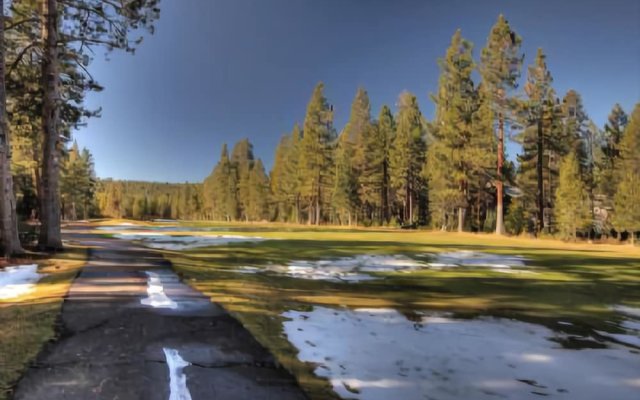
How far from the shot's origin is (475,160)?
1483 inches

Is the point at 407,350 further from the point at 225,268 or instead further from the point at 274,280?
the point at 225,268

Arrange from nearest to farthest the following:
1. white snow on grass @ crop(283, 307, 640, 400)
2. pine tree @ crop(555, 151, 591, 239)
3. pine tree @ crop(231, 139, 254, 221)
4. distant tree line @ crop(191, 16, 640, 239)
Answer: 1. white snow on grass @ crop(283, 307, 640, 400)
2. pine tree @ crop(555, 151, 591, 239)
3. distant tree line @ crop(191, 16, 640, 239)
4. pine tree @ crop(231, 139, 254, 221)

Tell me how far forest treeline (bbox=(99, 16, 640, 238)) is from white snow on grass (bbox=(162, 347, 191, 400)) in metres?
33.3

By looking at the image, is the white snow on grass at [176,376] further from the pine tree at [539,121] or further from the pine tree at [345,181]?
the pine tree at [345,181]

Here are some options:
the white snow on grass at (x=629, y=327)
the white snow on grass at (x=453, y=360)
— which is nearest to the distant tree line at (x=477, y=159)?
the white snow on grass at (x=629, y=327)

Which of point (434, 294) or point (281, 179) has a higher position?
point (281, 179)

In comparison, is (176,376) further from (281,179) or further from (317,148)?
(281,179)

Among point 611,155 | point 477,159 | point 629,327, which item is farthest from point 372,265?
point 611,155

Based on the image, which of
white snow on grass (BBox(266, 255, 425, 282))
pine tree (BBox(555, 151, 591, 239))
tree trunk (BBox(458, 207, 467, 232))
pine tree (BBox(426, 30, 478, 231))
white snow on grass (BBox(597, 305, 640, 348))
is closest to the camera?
white snow on grass (BBox(597, 305, 640, 348))

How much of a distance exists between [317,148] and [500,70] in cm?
3163

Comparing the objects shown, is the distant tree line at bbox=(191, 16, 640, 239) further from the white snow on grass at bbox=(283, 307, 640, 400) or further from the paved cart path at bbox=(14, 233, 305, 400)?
the paved cart path at bbox=(14, 233, 305, 400)

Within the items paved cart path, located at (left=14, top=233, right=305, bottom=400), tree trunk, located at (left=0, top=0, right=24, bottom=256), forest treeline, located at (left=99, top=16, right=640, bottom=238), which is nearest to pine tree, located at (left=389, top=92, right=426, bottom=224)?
forest treeline, located at (left=99, top=16, right=640, bottom=238)

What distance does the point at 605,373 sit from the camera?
5051 millimetres

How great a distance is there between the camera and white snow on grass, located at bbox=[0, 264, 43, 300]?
8625 millimetres
